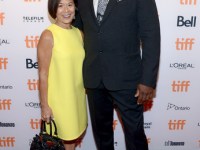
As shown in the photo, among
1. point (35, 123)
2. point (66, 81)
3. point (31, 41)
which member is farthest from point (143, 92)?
point (35, 123)

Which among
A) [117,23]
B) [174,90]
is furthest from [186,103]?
[117,23]

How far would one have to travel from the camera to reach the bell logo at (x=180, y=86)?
2141mm

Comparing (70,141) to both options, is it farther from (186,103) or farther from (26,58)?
(186,103)

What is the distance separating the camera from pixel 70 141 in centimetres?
193

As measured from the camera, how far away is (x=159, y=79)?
2.12 meters

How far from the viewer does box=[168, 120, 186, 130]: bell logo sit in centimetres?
225

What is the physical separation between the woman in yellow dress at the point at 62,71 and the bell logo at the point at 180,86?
775 millimetres

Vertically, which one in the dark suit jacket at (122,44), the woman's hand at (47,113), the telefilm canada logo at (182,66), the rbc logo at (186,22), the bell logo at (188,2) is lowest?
the woman's hand at (47,113)

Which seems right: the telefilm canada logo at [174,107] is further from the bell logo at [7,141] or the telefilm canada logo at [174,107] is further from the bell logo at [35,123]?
the bell logo at [7,141]

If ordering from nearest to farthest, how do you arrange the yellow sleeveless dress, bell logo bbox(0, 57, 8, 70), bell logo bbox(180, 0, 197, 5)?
1. the yellow sleeveless dress
2. bell logo bbox(180, 0, 197, 5)
3. bell logo bbox(0, 57, 8, 70)

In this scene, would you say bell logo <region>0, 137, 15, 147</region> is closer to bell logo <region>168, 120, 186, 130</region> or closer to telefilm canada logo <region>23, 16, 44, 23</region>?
telefilm canada logo <region>23, 16, 44, 23</region>

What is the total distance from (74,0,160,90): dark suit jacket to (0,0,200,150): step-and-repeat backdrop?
502mm

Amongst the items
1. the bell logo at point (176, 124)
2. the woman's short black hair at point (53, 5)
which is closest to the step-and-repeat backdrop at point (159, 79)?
the bell logo at point (176, 124)

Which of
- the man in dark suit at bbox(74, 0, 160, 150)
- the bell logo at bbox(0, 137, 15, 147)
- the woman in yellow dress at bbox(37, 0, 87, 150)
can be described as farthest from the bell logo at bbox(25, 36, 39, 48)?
the bell logo at bbox(0, 137, 15, 147)
